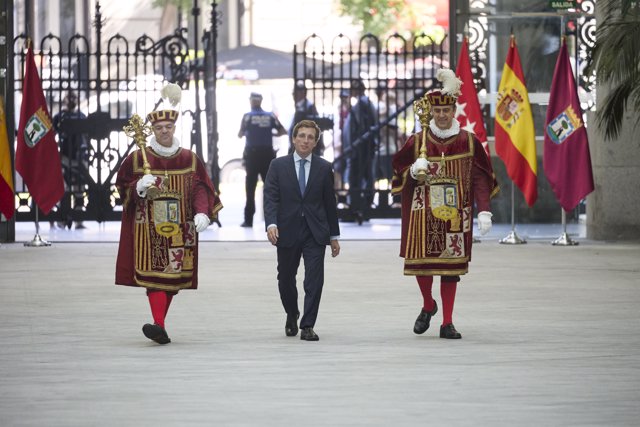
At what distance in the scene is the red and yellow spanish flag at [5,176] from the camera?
67.8 feet

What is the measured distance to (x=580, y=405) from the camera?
8.70 m

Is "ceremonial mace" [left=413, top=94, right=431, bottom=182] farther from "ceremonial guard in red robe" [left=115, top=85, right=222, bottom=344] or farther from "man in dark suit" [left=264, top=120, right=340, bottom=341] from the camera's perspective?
"ceremonial guard in red robe" [left=115, top=85, right=222, bottom=344]

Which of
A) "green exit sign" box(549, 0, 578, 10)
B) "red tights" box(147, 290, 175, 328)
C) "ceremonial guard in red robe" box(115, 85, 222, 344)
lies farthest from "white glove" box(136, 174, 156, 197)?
"green exit sign" box(549, 0, 578, 10)

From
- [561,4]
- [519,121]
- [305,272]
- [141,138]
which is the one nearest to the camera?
[141,138]

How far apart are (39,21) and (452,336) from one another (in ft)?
129

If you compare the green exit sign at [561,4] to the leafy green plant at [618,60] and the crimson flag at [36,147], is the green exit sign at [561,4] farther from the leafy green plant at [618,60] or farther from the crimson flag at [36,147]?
the crimson flag at [36,147]

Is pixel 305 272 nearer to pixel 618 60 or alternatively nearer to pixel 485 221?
pixel 485 221

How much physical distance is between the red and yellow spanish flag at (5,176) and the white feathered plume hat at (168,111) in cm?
939

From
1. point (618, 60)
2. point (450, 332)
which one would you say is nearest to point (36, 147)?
point (618, 60)

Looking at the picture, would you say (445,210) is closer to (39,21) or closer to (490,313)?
(490,313)

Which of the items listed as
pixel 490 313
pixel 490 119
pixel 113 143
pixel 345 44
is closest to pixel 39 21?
pixel 345 44

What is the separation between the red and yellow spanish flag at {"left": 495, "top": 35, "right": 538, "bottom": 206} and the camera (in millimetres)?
21047

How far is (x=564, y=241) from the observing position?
20.9 metres

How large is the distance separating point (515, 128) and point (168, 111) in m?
10.4
